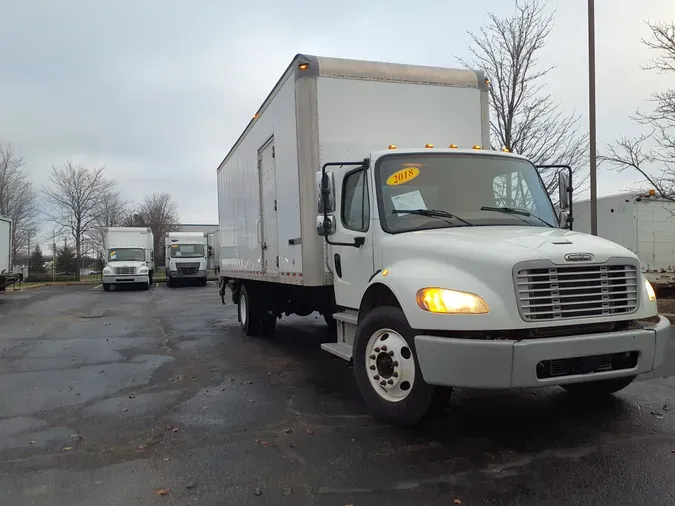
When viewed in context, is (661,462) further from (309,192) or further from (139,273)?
(139,273)

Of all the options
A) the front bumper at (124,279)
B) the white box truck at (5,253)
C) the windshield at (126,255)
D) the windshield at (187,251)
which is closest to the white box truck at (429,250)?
the white box truck at (5,253)

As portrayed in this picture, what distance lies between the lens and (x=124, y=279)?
2641 centimetres

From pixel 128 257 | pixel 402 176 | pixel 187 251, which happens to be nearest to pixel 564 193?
pixel 402 176

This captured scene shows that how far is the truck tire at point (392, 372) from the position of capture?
13.9 feet

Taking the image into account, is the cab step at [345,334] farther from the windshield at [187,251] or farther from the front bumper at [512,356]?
the windshield at [187,251]

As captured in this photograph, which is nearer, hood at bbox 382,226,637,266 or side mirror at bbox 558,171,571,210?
hood at bbox 382,226,637,266

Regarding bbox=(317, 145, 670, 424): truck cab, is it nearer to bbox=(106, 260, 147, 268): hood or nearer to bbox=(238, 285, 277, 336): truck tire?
bbox=(238, 285, 277, 336): truck tire

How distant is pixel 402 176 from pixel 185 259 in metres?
26.0

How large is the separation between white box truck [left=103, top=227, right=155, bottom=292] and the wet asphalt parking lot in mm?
19928

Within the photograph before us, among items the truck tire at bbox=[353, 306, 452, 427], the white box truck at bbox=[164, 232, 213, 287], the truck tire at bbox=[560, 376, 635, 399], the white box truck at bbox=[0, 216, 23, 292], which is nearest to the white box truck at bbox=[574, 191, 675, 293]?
the truck tire at bbox=[560, 376, 635, 399]

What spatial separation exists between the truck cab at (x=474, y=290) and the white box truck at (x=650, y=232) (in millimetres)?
10044

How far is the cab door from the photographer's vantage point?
5270 mm

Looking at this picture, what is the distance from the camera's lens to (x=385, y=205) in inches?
201

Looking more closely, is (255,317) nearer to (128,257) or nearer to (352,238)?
(352,238)
